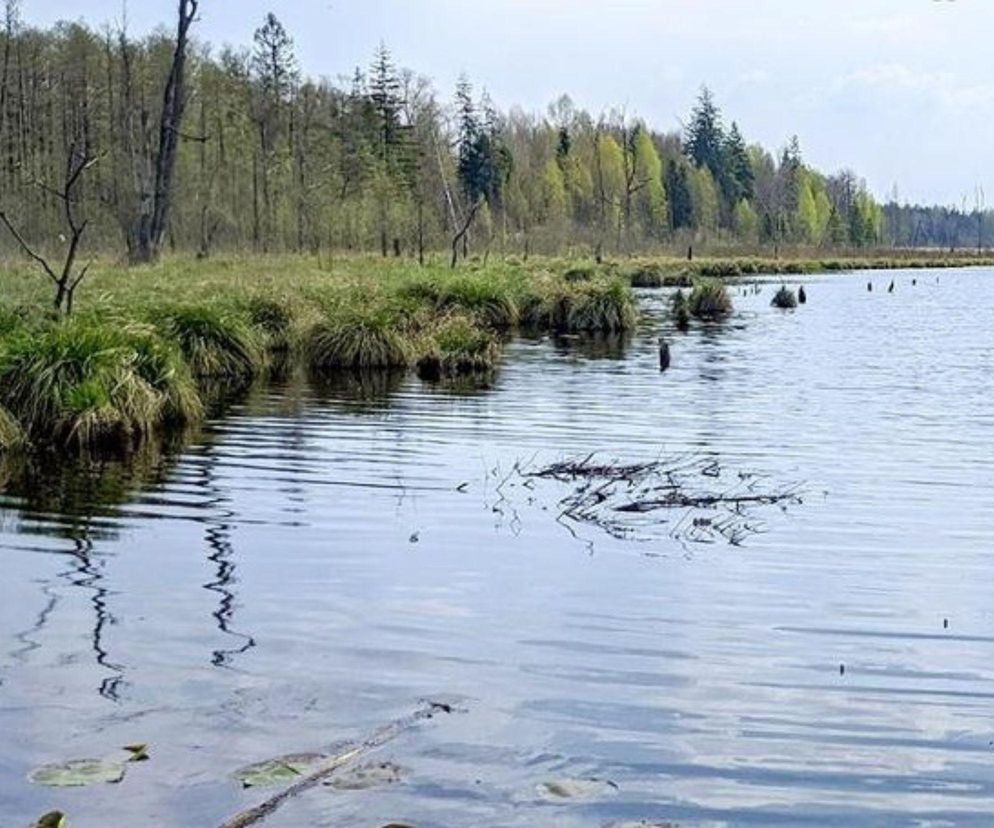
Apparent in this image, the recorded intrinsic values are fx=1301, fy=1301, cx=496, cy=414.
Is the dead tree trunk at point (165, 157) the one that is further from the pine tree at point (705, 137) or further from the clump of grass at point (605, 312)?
the pine tree at point (705, 137)

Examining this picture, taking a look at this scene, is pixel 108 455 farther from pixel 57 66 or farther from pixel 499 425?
pixel 57 66

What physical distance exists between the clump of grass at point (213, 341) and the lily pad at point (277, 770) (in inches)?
563

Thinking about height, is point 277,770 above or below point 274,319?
below

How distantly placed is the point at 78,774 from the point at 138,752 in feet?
0.99

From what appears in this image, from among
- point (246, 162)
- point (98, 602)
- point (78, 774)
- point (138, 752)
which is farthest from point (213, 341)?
point (246, 162)

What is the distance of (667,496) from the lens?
424 inches

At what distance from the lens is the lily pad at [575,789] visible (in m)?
4.95

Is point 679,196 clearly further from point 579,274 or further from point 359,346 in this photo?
point 359,346

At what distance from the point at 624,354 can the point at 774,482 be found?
14.8m

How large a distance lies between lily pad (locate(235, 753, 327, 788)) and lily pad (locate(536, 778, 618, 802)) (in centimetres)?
92

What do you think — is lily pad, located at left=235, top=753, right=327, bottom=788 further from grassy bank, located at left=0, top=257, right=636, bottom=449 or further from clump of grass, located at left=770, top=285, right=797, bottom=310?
clump of grass, located at left=770, top=285, right=797, bottom=310

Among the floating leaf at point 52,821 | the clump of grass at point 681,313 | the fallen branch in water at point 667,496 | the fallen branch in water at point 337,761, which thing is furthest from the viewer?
the clump of grass at point 681,313

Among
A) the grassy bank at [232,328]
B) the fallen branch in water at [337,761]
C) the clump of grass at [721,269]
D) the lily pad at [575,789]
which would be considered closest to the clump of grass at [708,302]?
the grassy bank at [232,328]

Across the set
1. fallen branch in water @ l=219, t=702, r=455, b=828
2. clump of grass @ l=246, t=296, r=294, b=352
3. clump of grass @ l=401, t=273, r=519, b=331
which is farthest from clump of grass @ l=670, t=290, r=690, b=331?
fallen branch in water @ l=219, t=702, r=455, b=828
